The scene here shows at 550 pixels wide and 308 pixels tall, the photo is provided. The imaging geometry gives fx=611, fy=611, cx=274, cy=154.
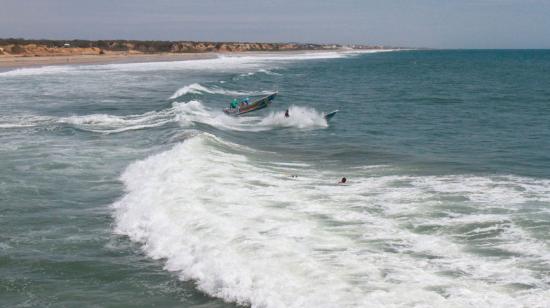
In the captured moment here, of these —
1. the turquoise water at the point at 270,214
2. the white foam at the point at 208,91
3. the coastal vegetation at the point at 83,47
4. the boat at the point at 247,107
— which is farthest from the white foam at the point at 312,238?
the coastal vegetation at the point at 83,47

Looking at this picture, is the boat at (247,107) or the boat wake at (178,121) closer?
the boat wake at (178,121)

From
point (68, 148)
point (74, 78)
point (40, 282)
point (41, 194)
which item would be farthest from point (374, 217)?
point (74, 78)

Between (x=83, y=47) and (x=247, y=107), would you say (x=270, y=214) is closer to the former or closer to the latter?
(x=247, y=107)

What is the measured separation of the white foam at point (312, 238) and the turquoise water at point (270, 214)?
0.14 feet

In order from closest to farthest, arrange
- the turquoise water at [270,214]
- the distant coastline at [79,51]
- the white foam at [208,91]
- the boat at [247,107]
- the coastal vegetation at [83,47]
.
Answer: the turquoise water at [270,214] < the boat at [247,107] < the white foam at [208,91] < the distant coastline at [79,51] < the coastal vegetation at [83,47]

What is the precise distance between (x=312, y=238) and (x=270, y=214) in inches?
78.1

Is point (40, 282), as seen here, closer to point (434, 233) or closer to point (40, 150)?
point (434, 233)

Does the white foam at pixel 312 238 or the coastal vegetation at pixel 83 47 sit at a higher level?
the coastal vegetation at pixel 83 47

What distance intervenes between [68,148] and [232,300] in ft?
52.9

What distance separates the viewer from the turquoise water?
1022 cm

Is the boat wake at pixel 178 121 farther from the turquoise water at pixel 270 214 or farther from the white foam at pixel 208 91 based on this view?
the white foam at pixel 208 91

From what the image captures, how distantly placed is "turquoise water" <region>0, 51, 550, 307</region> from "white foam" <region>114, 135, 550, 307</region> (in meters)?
0.04

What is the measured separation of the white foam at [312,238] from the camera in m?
9.84

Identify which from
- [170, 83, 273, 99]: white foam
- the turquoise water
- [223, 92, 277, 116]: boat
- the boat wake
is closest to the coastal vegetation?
[170, 83, 273, 99]: white foam
